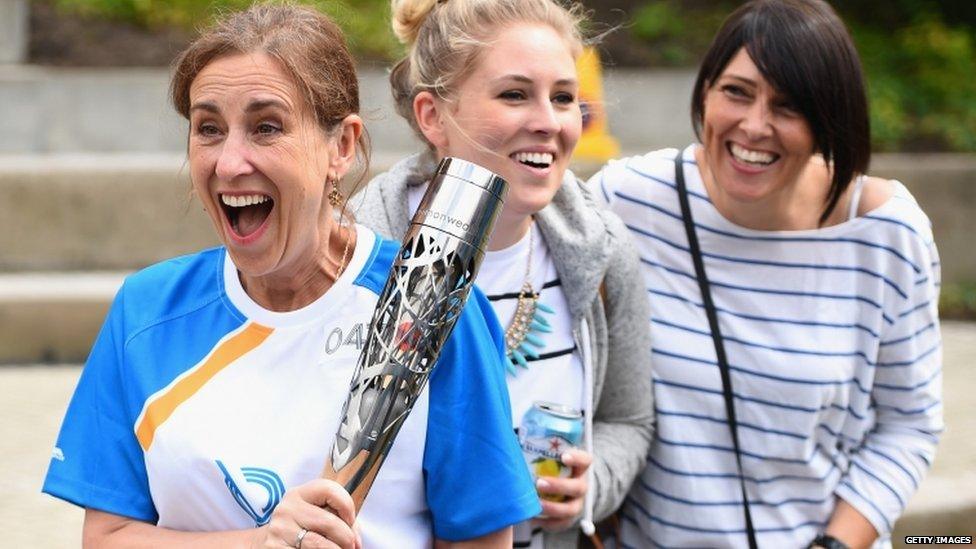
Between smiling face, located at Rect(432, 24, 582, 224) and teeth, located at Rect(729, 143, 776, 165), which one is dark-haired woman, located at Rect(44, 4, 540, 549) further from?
teeth, located at Rect(729, 143, 776, 165)

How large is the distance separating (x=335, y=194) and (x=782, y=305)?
4.71ft

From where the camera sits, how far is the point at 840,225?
3.40 meters

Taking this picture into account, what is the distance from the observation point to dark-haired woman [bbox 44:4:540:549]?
7.37 feet

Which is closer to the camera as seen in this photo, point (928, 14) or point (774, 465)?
point (774, 465)

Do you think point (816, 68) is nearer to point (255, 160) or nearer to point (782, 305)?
point (782, 305)

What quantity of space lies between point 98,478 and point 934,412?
88.0 inches

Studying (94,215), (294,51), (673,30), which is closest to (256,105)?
(294,51)

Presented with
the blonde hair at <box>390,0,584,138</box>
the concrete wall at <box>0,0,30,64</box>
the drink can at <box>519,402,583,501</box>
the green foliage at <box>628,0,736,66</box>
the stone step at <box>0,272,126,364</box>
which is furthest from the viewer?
the green foliage at <box>628,0,736,66</box>

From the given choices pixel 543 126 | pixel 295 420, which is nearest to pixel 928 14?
pixel 543 126

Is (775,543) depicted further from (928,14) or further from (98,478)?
(928,14)

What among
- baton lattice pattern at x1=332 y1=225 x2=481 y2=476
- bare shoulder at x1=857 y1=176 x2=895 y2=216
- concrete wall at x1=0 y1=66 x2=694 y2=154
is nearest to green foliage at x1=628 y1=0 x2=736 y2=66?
concrete wall at x1=0 y1=66 x2=694 y2=154

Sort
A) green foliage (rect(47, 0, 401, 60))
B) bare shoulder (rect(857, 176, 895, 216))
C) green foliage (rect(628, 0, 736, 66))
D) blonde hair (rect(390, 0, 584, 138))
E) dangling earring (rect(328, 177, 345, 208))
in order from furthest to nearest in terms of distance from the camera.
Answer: green foliage (rect(628, 0, 736, 66))
green foliage (rect(47, 0, 401, 60))
bare shoulder (rect(857, 176, 895, 216))
blonde hair (rect(390, 0, 584, 138))
dangling earring (rect(328, 177, 345, 208))

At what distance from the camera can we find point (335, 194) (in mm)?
2416

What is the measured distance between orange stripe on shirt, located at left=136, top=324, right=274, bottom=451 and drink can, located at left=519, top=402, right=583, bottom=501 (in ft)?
2.55
